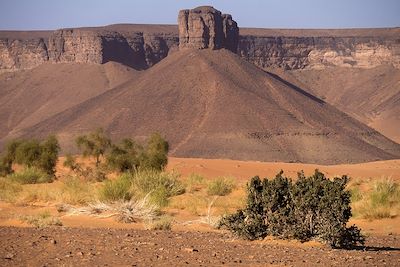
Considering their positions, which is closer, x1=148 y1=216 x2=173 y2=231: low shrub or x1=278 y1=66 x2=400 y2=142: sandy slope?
x1=148 y1=216 x2=173 y2=231: low shrub

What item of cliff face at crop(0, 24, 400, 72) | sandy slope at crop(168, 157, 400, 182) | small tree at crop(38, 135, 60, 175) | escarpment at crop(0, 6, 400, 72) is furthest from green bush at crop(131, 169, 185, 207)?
cliff face at crop(0, 24, 400, 72)

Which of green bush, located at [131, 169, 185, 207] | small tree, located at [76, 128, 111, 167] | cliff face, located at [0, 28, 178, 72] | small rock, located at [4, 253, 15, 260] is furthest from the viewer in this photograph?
cliff face, located at [0, 28, 178, 72]

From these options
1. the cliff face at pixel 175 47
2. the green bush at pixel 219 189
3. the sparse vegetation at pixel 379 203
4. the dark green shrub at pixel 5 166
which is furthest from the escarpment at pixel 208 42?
the sparse vegetation at pixel 379 203

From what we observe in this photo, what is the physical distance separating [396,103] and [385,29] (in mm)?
39086

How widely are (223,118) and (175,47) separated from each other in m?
56.9

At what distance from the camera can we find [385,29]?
561 ft

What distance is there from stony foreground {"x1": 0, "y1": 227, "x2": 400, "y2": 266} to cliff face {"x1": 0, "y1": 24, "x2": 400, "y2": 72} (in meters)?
104

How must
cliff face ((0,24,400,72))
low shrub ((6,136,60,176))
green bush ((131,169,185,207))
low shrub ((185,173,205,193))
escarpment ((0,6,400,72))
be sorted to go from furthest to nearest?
cliff face ((0,24,400,72))
escarpment ((0,6,400,72))
low shrub ((6,136,60,176))
low shrub ((185,173,205,193))
green bush ((131,169,185,207))

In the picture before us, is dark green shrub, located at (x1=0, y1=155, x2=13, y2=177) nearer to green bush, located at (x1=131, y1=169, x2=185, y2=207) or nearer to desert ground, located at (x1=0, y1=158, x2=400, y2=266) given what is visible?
green bush, located at (x1=131, y1=169, x2=185, y2=207)

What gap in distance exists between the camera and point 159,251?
1670 cm

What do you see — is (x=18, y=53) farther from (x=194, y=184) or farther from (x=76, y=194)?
(x=76, y=194)

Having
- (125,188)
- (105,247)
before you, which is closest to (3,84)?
(125,188)

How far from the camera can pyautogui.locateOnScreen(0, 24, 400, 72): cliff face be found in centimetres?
14100

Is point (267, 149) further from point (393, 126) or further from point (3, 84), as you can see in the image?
point (3, 84)
